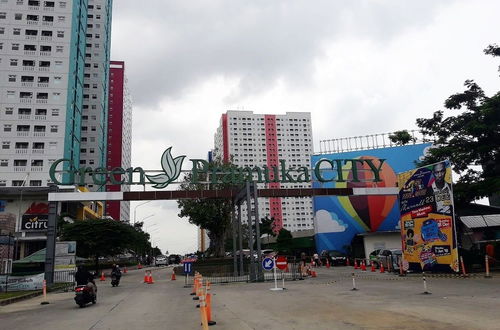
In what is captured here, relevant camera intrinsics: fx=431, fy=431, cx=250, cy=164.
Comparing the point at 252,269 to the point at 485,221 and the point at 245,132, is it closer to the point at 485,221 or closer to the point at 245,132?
the point at 485,221

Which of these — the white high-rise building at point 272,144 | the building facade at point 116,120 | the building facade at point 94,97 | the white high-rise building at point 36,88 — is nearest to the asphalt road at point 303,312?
the white high-rise building at point 36,88

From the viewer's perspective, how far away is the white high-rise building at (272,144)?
13675 centimetres

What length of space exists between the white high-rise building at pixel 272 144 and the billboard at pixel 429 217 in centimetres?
10727

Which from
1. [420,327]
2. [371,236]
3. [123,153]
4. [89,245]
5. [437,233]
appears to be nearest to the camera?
[420,327]

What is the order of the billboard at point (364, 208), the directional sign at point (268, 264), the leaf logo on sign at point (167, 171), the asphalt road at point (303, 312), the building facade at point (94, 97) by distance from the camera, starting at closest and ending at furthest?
the asphalt road at point (303, 312) → the directional sign at point (268, 264) → the leaf logo on sign at point (167, 171) → the billboard at point (364, 208) → the building facade at point (94, 97)

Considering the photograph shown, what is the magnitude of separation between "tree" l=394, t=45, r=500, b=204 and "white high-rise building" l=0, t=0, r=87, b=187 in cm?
5141

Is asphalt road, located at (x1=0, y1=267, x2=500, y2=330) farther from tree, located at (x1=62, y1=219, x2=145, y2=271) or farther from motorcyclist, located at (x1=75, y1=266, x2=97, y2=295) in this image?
tree, located at (x1=62, y1=219, x2=145, y2=271)

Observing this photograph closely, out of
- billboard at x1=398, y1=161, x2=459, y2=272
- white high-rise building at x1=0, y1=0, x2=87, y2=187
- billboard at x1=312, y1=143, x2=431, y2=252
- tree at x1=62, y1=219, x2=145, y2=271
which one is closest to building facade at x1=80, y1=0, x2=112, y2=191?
white high-rise building at x1=0, y1=0, x2=87, y2=187

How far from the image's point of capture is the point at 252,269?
25.8 m

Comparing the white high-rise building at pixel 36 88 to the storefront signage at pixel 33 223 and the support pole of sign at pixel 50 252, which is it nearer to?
the storefront signage at pixel 33 223

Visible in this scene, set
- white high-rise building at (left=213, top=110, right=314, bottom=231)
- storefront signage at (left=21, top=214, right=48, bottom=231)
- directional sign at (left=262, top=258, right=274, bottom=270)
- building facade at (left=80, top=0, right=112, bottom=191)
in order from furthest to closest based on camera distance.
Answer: white high-rise building at (left=213, top=110, right=314, bottom=231) → building facade at (left=80, top=0, right=112, bottom=191) → storefront signage at (left=21, top=214, right=48, bottom=231) → directional sign at (left=262, top=258, right=274, bottom=270)

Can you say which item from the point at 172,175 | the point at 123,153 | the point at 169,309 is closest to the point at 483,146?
the point at 172,175

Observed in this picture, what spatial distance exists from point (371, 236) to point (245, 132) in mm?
91503

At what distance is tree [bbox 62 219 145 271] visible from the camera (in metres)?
40.9
